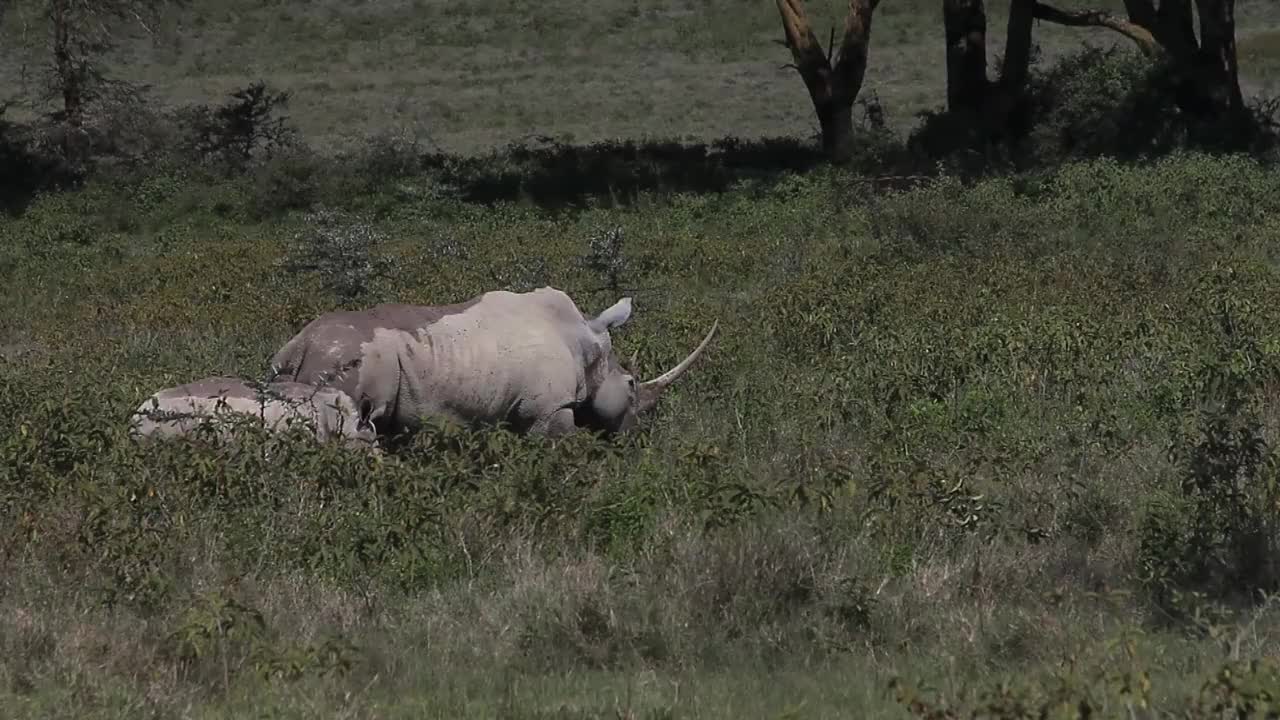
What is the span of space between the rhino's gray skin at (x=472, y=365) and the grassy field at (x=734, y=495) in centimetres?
55

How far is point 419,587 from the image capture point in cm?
712

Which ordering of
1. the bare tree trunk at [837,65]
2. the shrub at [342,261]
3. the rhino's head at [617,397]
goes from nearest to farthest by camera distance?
the rhino's head at [617,397] → the shrub at [342,261] → the bare tree trunk at [837,65]

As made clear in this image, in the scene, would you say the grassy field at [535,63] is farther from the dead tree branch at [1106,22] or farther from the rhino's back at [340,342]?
the rhino's back at [340,342]

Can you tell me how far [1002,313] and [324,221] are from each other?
Answer: 8.50m

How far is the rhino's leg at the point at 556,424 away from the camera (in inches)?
378

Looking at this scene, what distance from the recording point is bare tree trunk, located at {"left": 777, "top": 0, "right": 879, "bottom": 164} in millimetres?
24594

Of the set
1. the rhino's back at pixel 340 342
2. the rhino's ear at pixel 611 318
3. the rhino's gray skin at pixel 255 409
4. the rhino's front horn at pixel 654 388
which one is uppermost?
the rhino's back at pixel 340 342

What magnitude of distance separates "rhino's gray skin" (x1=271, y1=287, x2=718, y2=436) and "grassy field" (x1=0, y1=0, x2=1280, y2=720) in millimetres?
547

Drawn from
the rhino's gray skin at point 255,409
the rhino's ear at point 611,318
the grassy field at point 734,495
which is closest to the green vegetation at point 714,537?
the grassy field at point 734,495

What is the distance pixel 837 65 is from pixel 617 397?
51.6ft

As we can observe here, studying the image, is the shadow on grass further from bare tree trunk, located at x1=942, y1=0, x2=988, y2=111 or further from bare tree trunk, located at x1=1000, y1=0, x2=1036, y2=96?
bare tree trunk, located at x1=1000, y1=0, x2=1036, y2=96

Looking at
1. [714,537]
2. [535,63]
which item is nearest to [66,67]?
[535,63]

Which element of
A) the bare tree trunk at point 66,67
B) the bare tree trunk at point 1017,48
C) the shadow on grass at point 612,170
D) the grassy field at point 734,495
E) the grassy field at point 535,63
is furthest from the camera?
the grassy field at point 535,63

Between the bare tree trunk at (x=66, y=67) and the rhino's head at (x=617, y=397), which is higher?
the bare tree trunk at (x=66, y=67)
